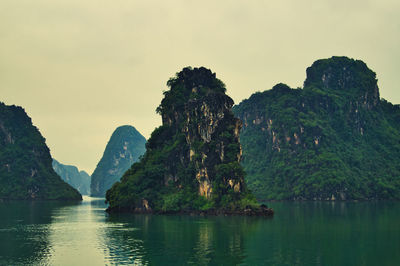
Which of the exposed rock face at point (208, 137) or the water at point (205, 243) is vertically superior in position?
the exposed rock face at point (208, 137)

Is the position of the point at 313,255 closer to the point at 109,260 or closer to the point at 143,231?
the point at 109,260

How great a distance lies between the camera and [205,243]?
55.6 metres

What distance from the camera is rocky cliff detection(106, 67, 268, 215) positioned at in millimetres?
104812

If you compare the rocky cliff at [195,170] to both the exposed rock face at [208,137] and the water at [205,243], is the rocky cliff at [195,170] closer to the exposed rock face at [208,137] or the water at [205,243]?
the exposed rock face at [208,137]

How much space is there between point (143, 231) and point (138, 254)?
20.8m

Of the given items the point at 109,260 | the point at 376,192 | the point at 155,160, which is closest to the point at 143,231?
the point at 109,260

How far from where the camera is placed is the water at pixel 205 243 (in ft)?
149

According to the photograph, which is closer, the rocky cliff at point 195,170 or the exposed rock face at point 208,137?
the rocky cliff at point 195,170

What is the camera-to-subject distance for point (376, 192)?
604ft

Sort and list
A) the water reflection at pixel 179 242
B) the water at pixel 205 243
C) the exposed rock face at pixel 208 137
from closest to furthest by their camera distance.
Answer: the water at pixel 205 243, the water reflection at pixel 179 242, the exposed rock face at pixel 208 137

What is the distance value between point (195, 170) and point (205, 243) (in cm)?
5543

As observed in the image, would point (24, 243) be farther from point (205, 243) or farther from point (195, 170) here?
point (195, 170)

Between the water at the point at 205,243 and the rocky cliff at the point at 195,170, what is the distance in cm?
2370

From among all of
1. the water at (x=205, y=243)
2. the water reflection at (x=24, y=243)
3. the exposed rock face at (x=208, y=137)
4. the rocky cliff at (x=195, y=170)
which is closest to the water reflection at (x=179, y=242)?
the water at (x=205, y=243)
